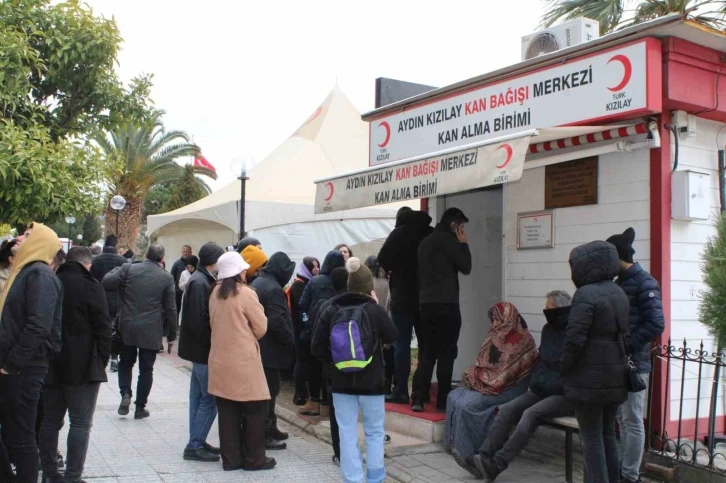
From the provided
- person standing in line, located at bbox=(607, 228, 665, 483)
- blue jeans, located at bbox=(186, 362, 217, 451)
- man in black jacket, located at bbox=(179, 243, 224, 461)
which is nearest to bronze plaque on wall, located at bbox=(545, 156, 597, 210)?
person standing in line, located at bbox=(607, 228, 665, 483)

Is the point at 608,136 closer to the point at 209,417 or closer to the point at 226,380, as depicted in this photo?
the point at 226,380

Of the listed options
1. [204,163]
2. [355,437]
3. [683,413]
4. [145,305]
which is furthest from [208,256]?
[204,163]

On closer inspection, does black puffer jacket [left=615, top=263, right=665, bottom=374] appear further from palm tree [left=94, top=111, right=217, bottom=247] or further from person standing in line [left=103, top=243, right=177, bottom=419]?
palm tree [left=94, top=111, right=217, bottom=247]

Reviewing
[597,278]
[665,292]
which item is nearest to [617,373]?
[597,278]

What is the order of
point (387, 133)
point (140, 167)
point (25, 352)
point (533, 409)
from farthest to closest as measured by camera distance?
1. point (140, 167)
2. point (387, 133)
3. point (533, 409)
4. point (25, 352)

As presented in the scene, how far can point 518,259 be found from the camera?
7.17m

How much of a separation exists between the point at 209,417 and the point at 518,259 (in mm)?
3420

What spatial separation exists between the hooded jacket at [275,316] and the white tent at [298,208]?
6.92 metres

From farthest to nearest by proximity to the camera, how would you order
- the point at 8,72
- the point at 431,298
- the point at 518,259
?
the point at 8,72 → the point at 518,259 → the point at 431,298

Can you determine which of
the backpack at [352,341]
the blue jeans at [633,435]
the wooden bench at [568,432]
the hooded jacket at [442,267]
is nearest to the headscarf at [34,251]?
the backpack at [352,341]

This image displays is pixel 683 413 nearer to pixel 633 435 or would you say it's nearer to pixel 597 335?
pixel 633 435

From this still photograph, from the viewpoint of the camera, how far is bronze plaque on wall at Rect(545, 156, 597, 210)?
21.2 ft

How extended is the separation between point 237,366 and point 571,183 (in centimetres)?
355

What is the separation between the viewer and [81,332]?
16.6 ft
